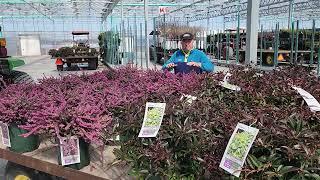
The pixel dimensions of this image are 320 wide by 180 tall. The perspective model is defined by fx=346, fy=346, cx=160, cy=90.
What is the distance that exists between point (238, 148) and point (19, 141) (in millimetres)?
2003

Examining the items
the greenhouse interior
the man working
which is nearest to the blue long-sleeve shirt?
the man working

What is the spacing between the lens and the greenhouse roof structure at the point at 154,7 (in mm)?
19403

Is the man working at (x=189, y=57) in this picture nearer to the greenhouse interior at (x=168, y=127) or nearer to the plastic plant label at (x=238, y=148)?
the greenhouse interior at (x=168, y=127)

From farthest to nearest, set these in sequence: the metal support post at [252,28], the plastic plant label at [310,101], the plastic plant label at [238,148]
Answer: the metal support post at [252,28], the plastic plant label at [310,101], the plastic plant label at [238,148]

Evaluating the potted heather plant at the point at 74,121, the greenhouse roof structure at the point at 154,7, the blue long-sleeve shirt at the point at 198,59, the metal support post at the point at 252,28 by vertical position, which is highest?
the greenhouse roof structure at the point at 154,7

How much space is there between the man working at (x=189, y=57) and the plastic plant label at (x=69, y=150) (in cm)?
222

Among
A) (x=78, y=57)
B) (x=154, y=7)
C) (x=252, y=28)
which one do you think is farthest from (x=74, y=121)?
(x=154, y=7)

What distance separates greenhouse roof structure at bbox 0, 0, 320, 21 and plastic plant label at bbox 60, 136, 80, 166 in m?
13.6

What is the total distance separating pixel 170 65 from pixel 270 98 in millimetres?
2099

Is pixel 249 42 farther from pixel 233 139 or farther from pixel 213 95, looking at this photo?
pixel 233 139

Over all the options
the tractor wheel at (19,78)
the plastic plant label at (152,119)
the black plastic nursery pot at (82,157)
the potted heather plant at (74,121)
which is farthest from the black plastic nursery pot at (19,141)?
the tractor wheel at (19,78)

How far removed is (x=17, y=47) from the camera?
31.4m

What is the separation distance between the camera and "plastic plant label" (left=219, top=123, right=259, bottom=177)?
1659 millimetres

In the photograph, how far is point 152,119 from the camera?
2.21 m
